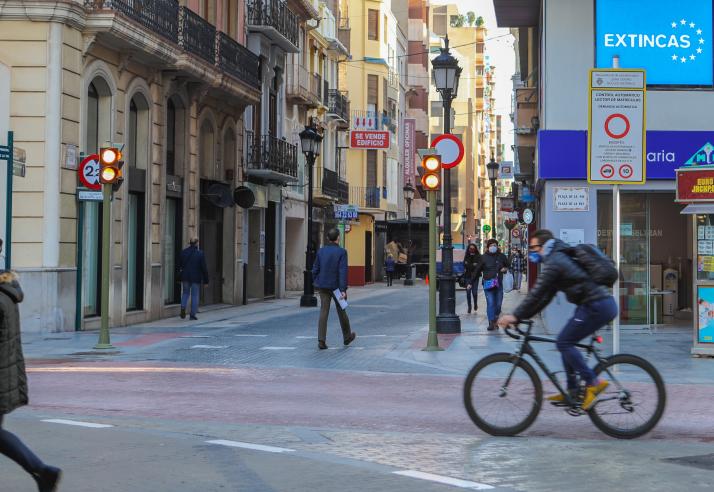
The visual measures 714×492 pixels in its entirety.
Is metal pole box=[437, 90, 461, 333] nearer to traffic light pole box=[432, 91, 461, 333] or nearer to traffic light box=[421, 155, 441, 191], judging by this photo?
traffic light pole box=[432, 91, 461, 333]

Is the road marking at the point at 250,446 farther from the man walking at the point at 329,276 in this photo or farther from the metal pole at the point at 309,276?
the metal pole at the point at 309,276

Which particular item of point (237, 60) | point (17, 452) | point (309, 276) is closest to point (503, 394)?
point (17, 452)

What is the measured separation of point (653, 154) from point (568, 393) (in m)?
12.1

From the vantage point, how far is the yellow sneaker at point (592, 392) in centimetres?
971

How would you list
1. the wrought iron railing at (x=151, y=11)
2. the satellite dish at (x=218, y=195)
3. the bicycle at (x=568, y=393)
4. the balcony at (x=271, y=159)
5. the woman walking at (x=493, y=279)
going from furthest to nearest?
the balcony at (x=271, y=159) < the satellite dish at (x=218, y=195) < the woman walking at (x=493, y=279) < the wrought iron railing at (x=151, y=11) < the bicycle at (x=568, y=393)

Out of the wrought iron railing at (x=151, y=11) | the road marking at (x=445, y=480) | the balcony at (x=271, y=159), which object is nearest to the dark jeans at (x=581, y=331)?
the road marking at (x=445, y=480)

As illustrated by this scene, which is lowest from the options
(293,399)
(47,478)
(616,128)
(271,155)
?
(293,399)

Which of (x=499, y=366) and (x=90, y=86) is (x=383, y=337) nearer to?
(x=90, y=86)

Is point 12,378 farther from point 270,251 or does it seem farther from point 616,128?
point 270,251

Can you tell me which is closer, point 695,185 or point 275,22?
point 695,185

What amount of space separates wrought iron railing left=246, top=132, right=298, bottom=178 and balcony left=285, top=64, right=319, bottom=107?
3.48 m

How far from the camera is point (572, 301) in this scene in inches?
382

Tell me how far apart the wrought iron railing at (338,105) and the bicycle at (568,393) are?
144 ft

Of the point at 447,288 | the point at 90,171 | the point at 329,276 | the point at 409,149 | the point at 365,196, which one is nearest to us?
the point at 329,276
